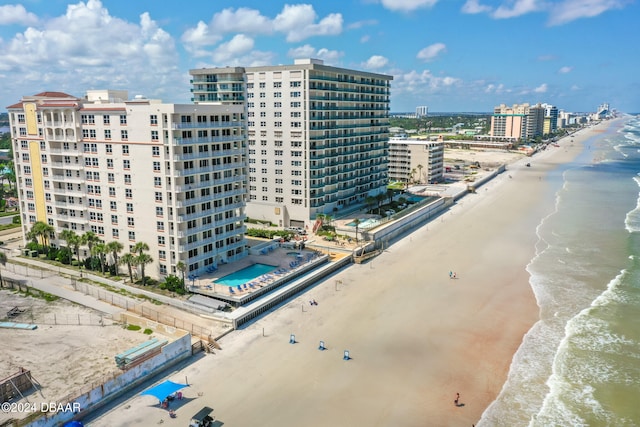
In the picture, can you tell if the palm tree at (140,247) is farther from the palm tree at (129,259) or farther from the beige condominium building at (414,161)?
the beige condominium building at (414,161)

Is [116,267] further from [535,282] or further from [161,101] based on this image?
[535,282]

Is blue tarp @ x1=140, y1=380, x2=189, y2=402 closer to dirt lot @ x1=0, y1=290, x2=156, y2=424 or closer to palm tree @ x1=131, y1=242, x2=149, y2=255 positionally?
dirt lot @ x1=0, y1=290, x2=156, y2=424

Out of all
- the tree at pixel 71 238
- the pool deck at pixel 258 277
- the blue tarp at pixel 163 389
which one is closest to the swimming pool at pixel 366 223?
the pool deck at pixel 258 277

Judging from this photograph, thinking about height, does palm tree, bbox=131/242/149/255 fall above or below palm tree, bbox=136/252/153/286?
above

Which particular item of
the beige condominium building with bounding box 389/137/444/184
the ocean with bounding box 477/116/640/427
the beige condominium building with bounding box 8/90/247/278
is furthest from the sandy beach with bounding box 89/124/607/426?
the beige condominium building with bounding box 389/137/444/184

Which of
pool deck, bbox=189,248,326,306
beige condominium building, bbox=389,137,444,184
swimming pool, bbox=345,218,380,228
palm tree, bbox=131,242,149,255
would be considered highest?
beige condominium building, bbox=389,137,444,184

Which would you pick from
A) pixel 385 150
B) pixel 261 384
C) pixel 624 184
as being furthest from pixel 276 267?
pixel 624 184

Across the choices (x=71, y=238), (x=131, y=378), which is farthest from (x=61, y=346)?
(x=71, y=238)

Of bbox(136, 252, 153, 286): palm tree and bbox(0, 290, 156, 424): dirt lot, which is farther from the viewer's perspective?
bbox(136, 252, 153, 286): palm tree
